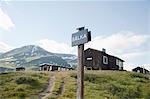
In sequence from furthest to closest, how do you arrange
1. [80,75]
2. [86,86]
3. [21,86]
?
[86,86], [21,86], [80,75]

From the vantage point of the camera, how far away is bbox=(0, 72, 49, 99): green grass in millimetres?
34656

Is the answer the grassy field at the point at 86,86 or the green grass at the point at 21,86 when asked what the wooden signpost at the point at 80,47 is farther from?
the green grass at the point at 21,86

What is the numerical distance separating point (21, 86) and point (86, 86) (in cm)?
889

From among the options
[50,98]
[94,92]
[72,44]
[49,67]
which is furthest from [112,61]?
A: [72,44]

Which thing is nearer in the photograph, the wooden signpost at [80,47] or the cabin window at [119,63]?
the wooden signpost at [80,47]

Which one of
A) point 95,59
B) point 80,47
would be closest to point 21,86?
point 95,59

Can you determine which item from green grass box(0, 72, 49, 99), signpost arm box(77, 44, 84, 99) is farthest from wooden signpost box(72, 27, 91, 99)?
green grass box(0, 72, 49, 99)

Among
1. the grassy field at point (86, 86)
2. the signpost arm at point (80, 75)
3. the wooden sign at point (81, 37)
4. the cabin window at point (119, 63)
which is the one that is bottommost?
the grassy field at point (86, 86)

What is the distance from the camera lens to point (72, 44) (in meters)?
11.8

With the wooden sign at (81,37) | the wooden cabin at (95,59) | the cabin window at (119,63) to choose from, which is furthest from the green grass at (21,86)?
the cabin window at (119,63)

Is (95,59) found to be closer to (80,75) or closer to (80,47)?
(80,47)

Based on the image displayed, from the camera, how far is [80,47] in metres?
11.6

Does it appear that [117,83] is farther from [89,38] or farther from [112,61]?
[89,38]

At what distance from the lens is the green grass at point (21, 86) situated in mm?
34656
